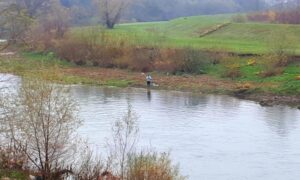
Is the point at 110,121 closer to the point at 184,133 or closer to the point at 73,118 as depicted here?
the point at 184,133

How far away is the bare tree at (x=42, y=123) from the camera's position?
20.3 metres

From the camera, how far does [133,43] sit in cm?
6500

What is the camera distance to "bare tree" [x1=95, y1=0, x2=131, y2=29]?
274 feet

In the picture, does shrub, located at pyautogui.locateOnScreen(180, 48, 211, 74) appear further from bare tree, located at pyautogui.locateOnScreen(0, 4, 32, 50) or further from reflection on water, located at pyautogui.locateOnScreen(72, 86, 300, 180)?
bare tree, located at pyautogui.locateOnScreen(0, 4, 32, 50)

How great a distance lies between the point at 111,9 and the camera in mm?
84562

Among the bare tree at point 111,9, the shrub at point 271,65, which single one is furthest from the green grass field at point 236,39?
the bare tree at point 111,9

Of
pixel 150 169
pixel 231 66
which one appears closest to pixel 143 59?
pixel 231 66

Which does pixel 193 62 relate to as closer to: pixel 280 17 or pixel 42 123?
pixel 280 17

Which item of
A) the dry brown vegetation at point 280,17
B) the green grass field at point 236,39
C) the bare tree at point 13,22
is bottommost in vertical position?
the green grass field at point 236,39

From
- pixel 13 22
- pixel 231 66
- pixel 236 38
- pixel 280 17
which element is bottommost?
pixel 231 66

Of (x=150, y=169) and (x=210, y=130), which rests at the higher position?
(x=150, y=169)

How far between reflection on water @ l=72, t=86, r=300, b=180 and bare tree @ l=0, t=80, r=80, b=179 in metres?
6.17

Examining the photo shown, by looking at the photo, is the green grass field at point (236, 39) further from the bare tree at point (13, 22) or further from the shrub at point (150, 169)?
the shrub at point (150, 169)

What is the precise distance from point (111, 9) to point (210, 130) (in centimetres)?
5390
